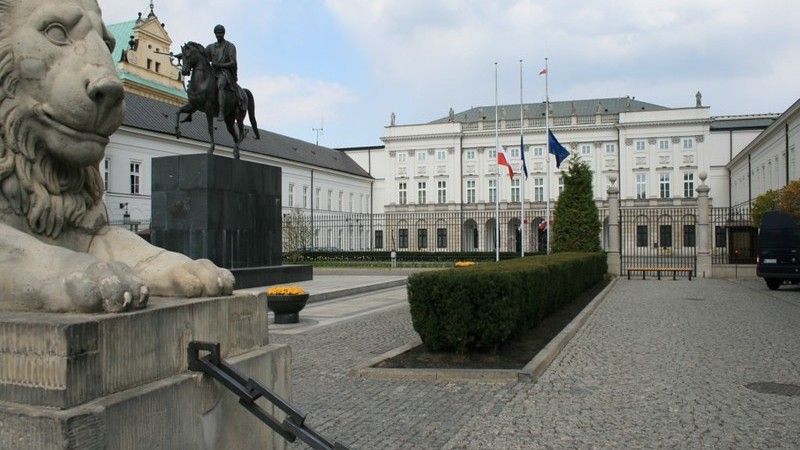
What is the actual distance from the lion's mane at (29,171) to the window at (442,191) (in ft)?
251

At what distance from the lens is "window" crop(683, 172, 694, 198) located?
70750 millimetres

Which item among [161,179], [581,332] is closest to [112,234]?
[581,332]

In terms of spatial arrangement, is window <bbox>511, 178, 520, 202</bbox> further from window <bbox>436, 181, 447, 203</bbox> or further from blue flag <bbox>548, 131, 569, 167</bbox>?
blue flag <bbox>548, 131, 569, 167</bbox>

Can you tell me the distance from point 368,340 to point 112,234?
24.8ft

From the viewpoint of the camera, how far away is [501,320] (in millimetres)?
8062

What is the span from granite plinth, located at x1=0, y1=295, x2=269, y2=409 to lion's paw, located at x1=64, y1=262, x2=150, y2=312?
0.04 metres

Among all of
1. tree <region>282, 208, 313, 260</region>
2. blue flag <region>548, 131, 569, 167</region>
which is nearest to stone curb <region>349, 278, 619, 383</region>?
blue flag <region>548, 131, 569, 167</region>

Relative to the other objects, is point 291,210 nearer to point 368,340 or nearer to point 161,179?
point 161,179

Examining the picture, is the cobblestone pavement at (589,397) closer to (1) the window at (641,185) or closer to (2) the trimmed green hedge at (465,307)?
(2) the trimmed green hedge at (465,307)

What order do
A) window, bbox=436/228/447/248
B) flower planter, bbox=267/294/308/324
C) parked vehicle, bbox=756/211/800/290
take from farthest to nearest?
window, bbox=436/228/447/248 → parked vehicle, bbox=756/211/800/290 → flower planter, bbox=267/294/308/324

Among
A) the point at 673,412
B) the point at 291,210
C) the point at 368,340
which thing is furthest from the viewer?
the point at 291,210

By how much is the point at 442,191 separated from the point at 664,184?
2507 centimetres

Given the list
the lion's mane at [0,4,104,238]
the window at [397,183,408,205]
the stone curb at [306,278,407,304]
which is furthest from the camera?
the window at [397,183,408,205]

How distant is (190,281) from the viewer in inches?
108
